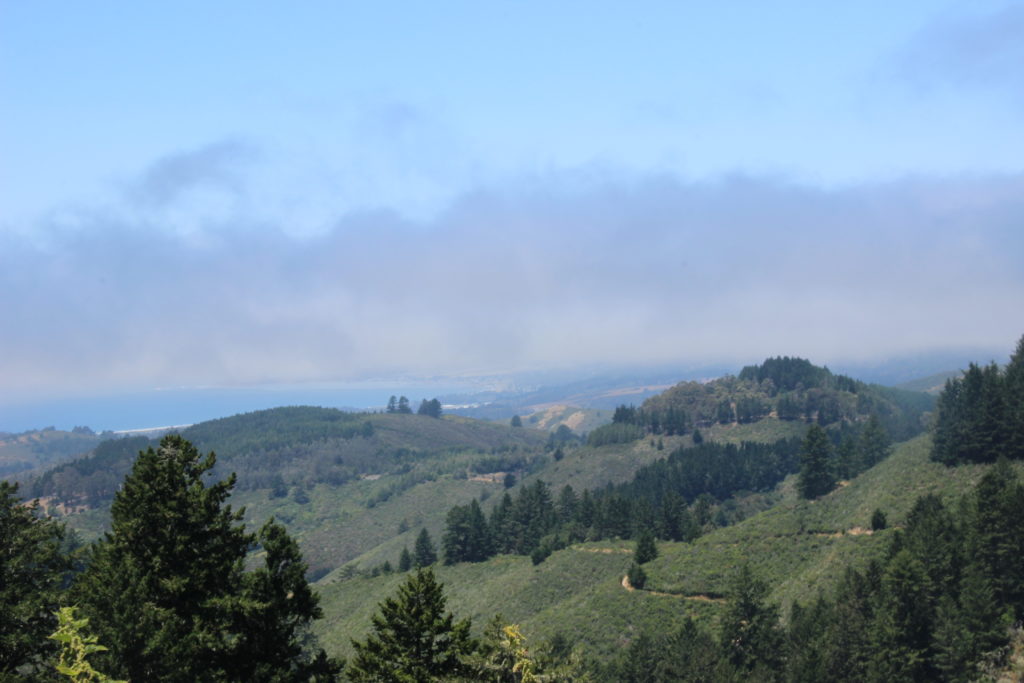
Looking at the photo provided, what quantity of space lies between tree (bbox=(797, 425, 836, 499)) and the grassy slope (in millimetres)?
2774

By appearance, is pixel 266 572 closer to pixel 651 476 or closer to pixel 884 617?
pixel 884 617

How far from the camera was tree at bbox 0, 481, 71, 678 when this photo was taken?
28203 millimetres

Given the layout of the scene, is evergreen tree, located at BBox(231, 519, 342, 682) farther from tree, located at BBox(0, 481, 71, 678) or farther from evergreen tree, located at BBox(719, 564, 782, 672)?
evergreen tree, located at BBox(719, 564, 782, 672)

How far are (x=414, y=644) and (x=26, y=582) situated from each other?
1688cm

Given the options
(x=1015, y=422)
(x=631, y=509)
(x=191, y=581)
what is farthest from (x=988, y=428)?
(x=191, y=581)

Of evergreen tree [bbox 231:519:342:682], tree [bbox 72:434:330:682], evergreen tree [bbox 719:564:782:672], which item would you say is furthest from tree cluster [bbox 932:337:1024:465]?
tree [bbox 72:434:330:682]

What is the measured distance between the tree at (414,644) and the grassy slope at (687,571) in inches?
2155

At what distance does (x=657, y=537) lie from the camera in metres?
117

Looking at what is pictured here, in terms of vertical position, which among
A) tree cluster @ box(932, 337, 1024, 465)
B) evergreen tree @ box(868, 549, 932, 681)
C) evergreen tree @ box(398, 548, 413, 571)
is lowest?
evergreen tree @ box(398, 548, 413, 571)

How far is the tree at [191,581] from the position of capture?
2597 centimetres

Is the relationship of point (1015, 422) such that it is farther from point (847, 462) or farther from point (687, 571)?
point (847, 462)

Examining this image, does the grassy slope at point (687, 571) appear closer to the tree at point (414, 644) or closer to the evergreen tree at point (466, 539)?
the evergreen tree at point (466, 539)

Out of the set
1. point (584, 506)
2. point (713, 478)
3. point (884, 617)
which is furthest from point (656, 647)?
point (713, 478)

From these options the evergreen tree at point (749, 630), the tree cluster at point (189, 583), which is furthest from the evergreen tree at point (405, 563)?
the tree cluster at point (189, 583)
